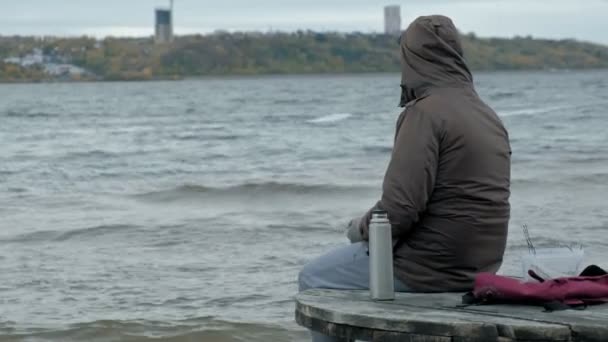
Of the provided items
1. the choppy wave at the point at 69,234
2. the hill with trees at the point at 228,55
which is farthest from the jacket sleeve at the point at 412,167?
the hill with trees at the point at 228,55

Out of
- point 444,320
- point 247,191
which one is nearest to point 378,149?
point 247,191

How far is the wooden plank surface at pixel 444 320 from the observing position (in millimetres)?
4462

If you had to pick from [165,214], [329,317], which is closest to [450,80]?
[329,317]

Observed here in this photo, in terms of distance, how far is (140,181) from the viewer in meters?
21.0

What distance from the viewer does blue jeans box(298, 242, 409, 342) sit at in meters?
5.23

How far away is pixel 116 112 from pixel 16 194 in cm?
4498

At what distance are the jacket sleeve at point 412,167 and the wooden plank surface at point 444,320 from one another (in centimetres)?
38

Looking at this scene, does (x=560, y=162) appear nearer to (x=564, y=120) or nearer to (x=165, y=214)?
(x=165, y=214)

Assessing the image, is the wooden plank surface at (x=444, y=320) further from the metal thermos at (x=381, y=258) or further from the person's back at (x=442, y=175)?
the person's back at (x=442, y=175)

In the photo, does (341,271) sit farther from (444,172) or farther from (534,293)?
(534,293)

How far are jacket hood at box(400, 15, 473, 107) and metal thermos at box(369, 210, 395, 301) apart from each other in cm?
60

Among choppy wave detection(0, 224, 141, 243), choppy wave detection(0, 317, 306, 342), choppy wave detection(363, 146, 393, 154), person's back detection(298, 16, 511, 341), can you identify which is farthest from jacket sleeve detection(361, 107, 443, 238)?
choppy wave detection(363, 146, 393, 154)

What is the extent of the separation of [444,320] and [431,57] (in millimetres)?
1137

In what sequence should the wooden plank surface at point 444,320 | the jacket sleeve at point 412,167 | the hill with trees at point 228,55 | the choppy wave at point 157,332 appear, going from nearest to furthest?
the wooden plank surface at point 444,320
the jacket sleeve at point 412,167
the choppy wave at point 157,332
the hill with trees at point 228,55
